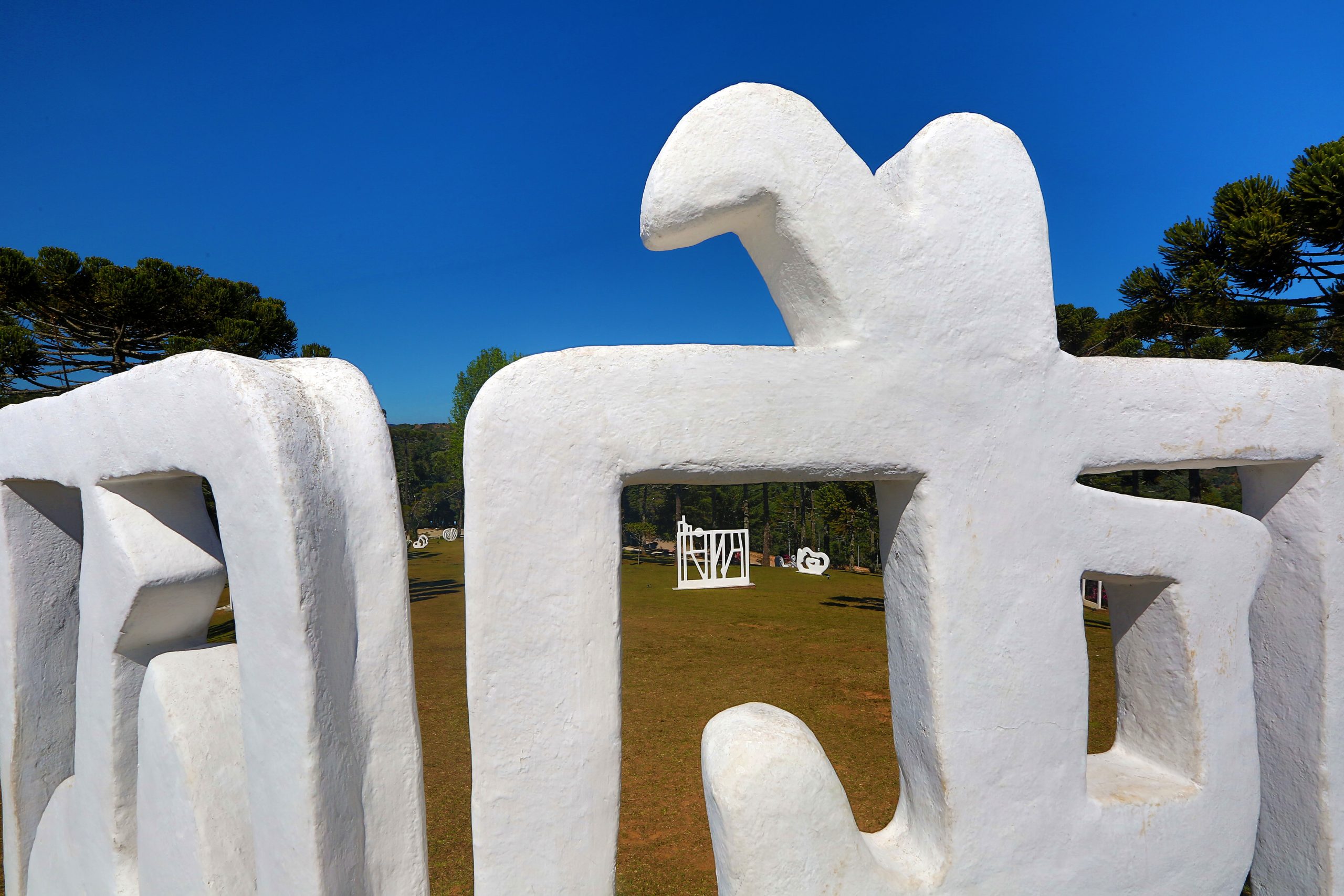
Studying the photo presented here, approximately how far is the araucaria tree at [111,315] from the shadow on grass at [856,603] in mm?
11504

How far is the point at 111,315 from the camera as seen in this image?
448 inches

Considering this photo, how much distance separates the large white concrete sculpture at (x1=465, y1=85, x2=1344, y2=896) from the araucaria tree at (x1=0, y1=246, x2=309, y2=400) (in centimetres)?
1044

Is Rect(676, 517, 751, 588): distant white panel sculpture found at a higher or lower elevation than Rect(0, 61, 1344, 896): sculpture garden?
lower

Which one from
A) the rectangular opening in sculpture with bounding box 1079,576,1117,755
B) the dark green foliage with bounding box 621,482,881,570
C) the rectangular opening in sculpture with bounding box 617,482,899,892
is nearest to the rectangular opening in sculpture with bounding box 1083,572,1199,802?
the rectangular opening in sculpture with bounding box 1079,576,1117,755

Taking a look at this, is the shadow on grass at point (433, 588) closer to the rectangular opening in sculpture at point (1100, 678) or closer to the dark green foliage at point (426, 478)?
the dark green foliage at point (426, 478)

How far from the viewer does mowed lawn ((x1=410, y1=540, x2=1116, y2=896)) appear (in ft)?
18.2

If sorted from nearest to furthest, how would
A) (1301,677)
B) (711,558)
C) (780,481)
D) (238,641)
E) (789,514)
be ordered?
(780,481) < (238,641) < (1301,677) < (711,558) < (789,514)

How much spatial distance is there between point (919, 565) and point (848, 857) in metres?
0.88

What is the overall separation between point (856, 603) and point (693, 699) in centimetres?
745

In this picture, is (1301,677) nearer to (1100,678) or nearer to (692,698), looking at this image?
(692,698)

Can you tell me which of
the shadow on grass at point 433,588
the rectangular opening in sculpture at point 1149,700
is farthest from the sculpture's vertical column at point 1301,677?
the shadow on grass at point 433,588

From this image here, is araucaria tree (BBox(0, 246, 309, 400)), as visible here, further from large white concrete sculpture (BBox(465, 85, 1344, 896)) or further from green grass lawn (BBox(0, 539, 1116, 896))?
large white concrete sculpture (BBox(465, 85, 1344, 896))

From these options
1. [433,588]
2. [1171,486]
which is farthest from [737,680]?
[1171,486]

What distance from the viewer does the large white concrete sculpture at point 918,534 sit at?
2.03 m
